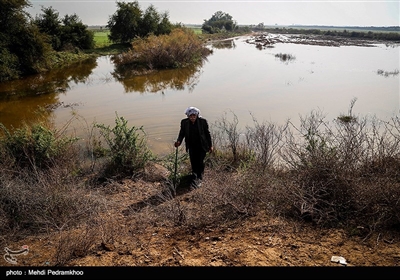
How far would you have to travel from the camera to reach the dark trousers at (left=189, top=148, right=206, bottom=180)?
5.62 meters

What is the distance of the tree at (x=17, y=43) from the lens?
1764cm

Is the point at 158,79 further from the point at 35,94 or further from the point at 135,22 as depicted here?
the point at 135,22

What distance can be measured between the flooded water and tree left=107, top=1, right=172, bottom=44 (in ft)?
62.4

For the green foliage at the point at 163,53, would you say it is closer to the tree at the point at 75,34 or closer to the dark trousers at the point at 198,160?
the tree at the point at 75,34

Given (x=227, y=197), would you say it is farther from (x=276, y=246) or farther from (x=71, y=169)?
(x=71, y=169)

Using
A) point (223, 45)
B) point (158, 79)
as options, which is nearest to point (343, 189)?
point (158, 79)

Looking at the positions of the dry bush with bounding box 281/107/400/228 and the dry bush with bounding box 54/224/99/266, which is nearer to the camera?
the dry bush with bounding box 54/224/99/266

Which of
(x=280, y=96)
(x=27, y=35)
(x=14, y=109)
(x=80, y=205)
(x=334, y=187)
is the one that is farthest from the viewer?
(x=27, y=35)

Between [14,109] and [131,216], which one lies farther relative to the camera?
[14,109]

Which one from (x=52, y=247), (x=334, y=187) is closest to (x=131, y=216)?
(x=52, y=247)

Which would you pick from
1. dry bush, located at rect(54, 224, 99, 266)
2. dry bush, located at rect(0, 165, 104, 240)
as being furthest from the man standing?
dry bush, located at rect(54, 224, 99, 266)

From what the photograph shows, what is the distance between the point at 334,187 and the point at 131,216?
310 centimetres

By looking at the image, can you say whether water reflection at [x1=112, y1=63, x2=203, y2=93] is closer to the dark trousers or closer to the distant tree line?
the distant tree line

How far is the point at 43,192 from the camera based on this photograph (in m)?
4.21
